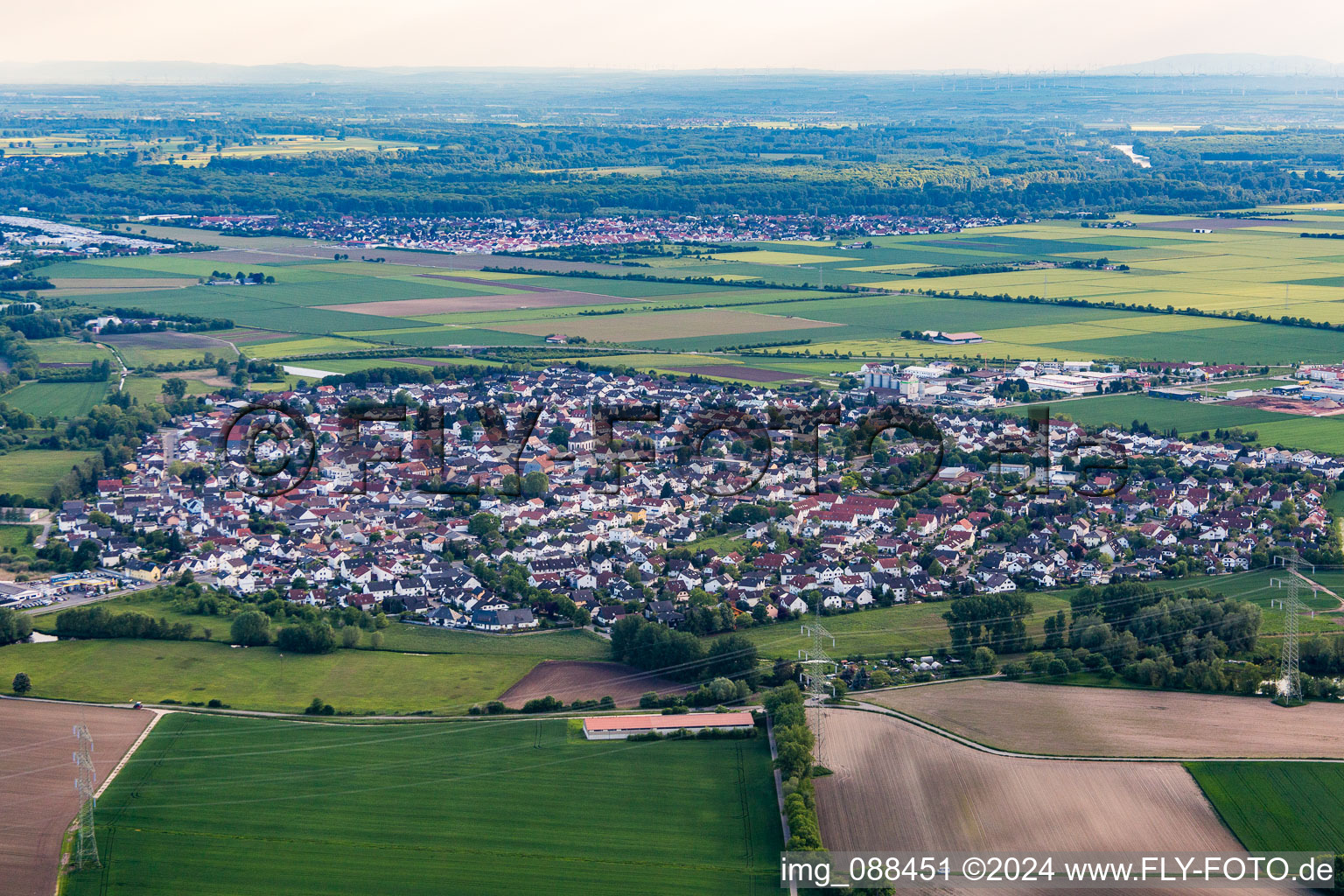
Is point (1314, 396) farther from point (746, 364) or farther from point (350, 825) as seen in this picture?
point (350, 825)

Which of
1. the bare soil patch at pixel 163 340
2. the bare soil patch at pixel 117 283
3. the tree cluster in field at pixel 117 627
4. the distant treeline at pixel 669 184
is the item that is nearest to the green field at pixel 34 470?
the tree cluster in field at pixel 117 627

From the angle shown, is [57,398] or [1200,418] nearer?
[1200,418]

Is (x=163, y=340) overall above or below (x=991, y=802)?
above

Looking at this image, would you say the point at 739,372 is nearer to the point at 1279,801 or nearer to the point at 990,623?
the point at 990,623

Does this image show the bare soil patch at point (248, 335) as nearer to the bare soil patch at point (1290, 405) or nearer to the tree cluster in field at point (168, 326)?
the tree cluster in field at point (168, 326)

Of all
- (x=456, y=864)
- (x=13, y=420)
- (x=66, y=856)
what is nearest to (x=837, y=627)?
(x=456, y=864)

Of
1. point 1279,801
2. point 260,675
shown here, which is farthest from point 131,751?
point 1279,801

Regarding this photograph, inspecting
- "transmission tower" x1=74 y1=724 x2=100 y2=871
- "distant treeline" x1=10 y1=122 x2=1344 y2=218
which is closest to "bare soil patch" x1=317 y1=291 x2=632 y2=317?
"distant treeline" x1=10 y1=122 x2=1344 y2=218
